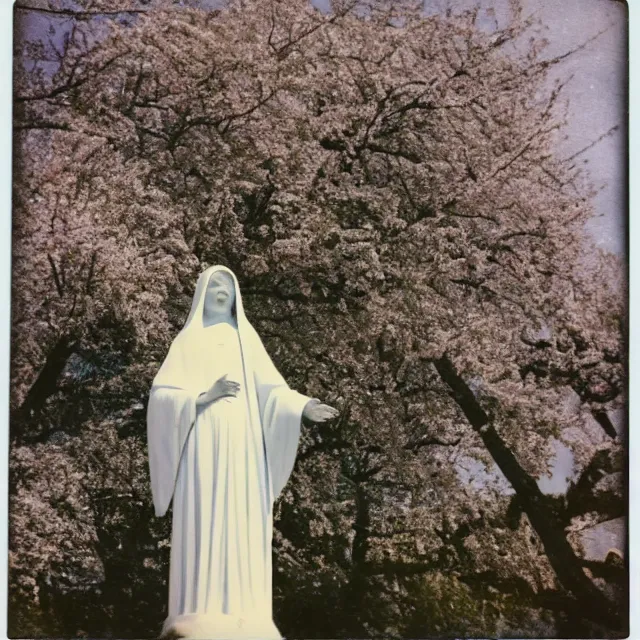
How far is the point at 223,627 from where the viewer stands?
741cm

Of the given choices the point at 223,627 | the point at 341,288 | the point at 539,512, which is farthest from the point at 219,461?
the point at 539,512

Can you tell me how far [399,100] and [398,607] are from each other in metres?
3.16

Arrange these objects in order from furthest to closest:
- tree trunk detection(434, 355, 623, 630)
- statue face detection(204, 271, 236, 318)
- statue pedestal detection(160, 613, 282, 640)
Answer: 1. tree trunk detection(434, 355, 623, 630)
2. statue face detection(204, 271, 236, 318)
3. statue pedestal detection(160, 613, 282, 640)

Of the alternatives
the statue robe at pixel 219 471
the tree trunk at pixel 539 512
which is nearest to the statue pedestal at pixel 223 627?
the statue robe at pixel 219 471

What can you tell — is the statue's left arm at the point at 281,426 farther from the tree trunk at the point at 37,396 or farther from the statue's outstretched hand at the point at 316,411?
the tree trunk at the point at 37,396

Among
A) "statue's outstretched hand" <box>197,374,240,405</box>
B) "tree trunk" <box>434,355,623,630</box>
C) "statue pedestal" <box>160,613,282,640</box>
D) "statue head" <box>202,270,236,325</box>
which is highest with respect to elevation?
"statue head" <box>202,270,236,325</box>

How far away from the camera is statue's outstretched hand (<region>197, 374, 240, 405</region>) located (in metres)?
7.46

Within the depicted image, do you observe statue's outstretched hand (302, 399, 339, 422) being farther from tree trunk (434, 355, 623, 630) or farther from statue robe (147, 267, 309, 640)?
tree trunk (434, 355, 623, 630)

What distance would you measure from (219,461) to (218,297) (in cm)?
95

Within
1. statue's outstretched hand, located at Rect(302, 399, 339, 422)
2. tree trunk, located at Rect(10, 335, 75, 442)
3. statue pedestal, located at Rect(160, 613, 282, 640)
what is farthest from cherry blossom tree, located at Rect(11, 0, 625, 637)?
statue's outstretched hand, located at Rect(302, 399, 339, 422)

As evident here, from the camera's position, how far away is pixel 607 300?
8.66 m

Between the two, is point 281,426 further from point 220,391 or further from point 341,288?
point 341,288

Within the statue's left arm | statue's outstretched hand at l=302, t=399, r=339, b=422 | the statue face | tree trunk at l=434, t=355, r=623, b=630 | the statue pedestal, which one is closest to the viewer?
the statue pedestal

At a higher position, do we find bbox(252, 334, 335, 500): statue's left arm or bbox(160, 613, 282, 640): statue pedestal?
bbox(252, 334, 335, 500): statue's left arm
